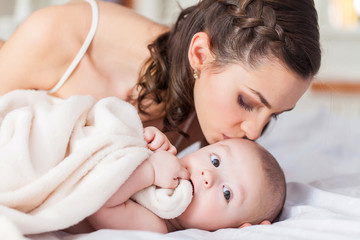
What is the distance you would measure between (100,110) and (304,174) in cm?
94

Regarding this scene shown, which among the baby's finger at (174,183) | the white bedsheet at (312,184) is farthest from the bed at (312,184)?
the baby's finger at (174,183)

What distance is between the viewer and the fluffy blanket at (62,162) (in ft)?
3.00

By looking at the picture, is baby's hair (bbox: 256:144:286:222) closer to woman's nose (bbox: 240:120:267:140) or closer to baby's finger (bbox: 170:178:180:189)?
woman's nose (bbox: 240:120:267:140)

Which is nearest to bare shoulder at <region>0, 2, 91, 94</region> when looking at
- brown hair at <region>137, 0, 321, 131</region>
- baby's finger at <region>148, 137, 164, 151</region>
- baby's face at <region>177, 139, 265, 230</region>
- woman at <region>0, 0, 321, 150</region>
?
woman at <region>0, 0, 321, 150</region>

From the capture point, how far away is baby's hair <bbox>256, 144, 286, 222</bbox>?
46.1 inches

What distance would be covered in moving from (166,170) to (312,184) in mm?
636

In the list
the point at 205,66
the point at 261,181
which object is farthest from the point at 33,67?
the point at 261,181

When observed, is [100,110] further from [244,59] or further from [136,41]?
[136,41]

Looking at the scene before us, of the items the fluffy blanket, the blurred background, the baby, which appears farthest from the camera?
the blurred background

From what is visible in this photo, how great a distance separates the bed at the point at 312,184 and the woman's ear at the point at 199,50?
0.49 m

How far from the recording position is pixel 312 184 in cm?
150

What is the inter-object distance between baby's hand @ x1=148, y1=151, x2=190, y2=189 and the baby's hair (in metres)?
0.22

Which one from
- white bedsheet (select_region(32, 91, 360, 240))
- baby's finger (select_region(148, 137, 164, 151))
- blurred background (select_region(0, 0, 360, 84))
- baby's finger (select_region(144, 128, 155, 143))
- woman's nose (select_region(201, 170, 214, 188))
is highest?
baby's finger (select_region(144, 128, 155, 143))

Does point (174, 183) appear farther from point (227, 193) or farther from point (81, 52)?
point (81, 52)
